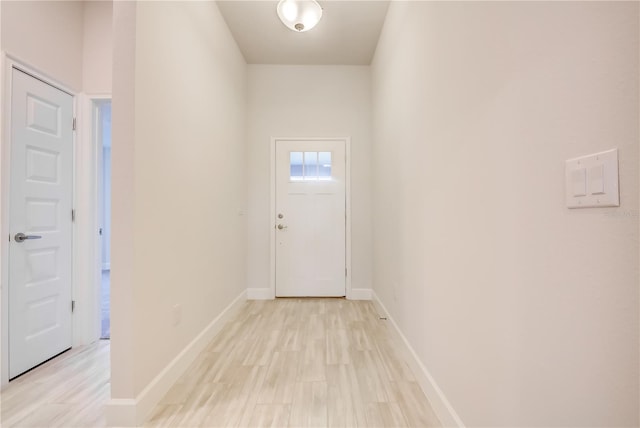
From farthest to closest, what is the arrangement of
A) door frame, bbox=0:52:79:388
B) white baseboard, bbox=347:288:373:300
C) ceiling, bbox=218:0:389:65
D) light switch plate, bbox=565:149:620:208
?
white baseboard, bbox=347:288:373:300
ceiling, bbox=218:0:389:65
door frame, bbox=0:52:79:388
light switch plate, bbox=565:149:620:208

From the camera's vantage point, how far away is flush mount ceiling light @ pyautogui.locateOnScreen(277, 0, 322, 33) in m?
2.20

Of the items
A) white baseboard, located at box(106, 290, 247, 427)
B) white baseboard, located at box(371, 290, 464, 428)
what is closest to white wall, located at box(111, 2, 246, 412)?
white baseboard, located at box(106, 290, 247, 427)

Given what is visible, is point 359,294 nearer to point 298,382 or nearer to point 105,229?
point 298,382

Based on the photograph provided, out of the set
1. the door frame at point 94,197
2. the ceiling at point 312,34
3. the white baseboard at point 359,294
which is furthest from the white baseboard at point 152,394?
the ceiling at point 312,34

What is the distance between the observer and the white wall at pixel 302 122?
3.48 m

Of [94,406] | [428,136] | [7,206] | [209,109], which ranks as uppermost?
[209,109]

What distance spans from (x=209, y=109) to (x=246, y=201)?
1.29m

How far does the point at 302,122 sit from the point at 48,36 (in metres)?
2.23

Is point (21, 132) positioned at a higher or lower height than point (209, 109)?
lower

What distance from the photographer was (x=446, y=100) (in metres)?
1.34

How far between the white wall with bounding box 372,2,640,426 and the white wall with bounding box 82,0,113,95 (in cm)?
234

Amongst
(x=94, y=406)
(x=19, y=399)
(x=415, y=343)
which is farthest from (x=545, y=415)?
(x=19, y=399)

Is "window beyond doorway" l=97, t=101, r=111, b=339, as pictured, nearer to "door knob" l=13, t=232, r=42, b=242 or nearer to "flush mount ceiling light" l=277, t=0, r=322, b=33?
"door knob" l=13, t=232, r=42, b=242

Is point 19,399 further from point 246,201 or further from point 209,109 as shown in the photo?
→ point 246,201
